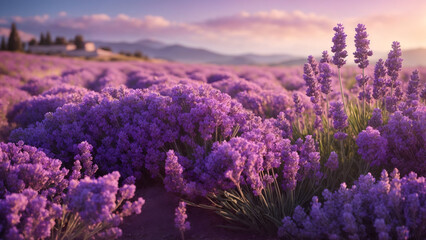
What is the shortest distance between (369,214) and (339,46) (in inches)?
86.7

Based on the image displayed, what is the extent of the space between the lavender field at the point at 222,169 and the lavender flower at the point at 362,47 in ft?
0.04

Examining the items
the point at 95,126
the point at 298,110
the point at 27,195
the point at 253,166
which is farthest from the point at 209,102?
the point at 27,195

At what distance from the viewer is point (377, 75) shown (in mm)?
4512

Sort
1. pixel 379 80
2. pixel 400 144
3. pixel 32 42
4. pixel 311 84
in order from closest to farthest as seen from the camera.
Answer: pixel 400 144, pixel 311 84, pixel 379 80, pixel 32 42

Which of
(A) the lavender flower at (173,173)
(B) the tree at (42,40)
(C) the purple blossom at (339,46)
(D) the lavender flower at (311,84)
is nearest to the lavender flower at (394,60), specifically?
(C) the purple blossom at (339,46)

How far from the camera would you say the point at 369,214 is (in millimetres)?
2961

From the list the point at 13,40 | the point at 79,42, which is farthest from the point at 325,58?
the point at 79,42

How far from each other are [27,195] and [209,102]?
206 cm

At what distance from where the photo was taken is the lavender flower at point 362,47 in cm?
432

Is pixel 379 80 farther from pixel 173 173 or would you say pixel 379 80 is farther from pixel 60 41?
pixel 60 41

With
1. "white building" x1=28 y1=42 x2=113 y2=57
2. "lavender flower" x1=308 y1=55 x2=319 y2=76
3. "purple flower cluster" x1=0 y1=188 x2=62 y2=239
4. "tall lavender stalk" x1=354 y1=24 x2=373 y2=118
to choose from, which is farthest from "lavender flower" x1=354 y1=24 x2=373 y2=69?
"white building" x1=28 y1=42 x2=113 y2=57

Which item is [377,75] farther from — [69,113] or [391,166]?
[69,113]

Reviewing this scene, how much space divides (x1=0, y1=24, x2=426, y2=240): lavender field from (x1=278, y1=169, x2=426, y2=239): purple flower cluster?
0.04 feet

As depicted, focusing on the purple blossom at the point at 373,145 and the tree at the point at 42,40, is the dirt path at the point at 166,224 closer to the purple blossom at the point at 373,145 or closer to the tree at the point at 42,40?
the purple blossom at the point at 373,145
